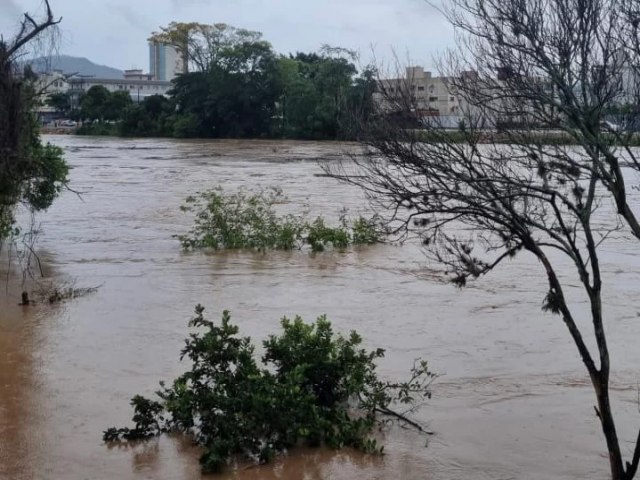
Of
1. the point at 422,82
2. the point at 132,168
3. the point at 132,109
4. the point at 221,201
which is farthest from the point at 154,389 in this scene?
the point at 132,109

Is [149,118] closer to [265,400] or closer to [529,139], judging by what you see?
[265,400]

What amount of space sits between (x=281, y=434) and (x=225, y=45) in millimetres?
74696

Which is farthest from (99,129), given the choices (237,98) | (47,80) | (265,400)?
(265,400)

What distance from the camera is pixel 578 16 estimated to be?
5812 mm

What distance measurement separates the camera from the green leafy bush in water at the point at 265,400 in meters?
7.45

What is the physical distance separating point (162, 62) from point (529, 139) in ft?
431

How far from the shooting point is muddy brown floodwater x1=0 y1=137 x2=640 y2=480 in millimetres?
7816

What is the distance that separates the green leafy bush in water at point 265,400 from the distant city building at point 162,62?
308ft

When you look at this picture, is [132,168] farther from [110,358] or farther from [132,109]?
[132,109]

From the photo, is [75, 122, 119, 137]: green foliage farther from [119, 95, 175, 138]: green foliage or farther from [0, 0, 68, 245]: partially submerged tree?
[0, 0, 68, 245]: partially submerged tree

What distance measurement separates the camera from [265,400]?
24.0 feet

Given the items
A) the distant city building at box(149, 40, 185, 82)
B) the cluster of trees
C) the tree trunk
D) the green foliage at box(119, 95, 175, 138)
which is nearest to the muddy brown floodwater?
the tree trunk

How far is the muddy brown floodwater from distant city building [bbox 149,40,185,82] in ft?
278

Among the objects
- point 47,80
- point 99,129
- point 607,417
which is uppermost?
point 47,80
